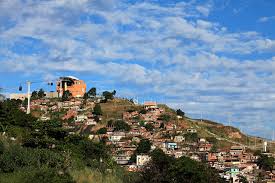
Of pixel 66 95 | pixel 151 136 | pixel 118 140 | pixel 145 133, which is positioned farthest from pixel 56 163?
pixel 66 95

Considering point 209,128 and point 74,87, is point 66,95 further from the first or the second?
point 209,128

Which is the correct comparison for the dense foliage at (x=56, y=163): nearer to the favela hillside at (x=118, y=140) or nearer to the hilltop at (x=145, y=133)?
the favela hillside at (x=118, y=140)

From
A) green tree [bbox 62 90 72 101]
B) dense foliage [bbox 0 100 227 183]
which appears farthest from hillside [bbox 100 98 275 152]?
dense foliage [bbox 0 100 227 183]

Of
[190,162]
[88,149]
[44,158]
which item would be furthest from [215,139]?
[44,158]

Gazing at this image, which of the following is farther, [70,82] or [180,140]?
[70,82]

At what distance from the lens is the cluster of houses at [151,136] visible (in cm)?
6625

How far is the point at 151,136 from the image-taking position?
272 ft

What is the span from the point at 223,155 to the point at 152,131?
16822 mm

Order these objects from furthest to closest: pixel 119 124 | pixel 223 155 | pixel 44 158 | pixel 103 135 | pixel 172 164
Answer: pixel 119 124 → pixel 103 135 → pixel 223 155 → pixel 172 164 → pixel 44 158

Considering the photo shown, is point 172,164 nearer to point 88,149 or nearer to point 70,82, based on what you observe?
point 88,149

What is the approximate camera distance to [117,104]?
98.6 metres

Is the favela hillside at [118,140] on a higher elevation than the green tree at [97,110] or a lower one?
lower

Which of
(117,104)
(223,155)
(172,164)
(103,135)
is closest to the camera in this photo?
(172,164)

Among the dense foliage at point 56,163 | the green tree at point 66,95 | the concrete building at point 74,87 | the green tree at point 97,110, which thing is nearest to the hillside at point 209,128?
the green tree at point 97,110
